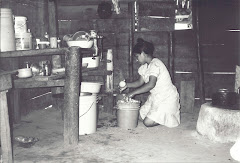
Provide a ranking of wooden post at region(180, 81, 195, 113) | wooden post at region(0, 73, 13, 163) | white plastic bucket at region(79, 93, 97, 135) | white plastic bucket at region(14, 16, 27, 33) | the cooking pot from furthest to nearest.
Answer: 1. wooden post at region(180, 81, 195, 113)
2. white plastic bucket at region(79, 93, 97, 135)
3. the cooking pot
4. white plastic bucket at region(14, 16, 27, 33)
5. wooden post at region(0, 73, 13, 163)

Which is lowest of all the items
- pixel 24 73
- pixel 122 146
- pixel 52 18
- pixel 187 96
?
pixel 122 146

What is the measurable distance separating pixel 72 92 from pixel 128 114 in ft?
4.84

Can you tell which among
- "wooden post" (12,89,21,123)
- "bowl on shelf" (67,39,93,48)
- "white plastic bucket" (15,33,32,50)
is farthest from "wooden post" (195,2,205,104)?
"wooden post" (12,89,21,123)

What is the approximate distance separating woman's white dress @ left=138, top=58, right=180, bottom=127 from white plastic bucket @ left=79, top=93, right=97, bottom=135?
4.00 feet

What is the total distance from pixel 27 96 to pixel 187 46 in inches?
163

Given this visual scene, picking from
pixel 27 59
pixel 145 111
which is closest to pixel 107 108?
pixel 145 111

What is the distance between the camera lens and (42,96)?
6609mm

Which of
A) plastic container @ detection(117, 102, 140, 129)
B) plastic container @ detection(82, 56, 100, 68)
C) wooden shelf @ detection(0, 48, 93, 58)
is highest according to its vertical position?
wooden shelf @ detection(0, 48, 93, 58)

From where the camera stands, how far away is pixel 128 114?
5152mm

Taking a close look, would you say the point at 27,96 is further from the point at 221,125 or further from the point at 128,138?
the point at 221,125

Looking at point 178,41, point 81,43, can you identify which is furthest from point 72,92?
point 178,41

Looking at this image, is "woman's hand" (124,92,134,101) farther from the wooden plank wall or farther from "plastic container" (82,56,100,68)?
the wooden plank wall

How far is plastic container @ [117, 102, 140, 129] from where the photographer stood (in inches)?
201

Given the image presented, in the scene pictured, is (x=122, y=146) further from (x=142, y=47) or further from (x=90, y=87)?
(x=142, y=47)
